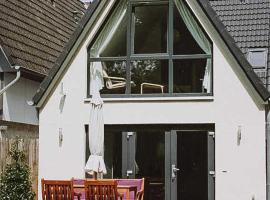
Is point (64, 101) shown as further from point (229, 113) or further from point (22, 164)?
point (229, 113)

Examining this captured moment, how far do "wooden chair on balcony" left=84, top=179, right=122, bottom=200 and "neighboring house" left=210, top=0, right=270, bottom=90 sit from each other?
4.67 meters

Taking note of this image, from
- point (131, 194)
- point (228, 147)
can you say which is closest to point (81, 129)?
point (131, 194)

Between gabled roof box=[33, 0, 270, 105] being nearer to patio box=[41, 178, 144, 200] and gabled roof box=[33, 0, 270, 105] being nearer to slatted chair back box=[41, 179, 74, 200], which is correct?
patio box=[41, 178, 144, 200]

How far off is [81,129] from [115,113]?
96cm

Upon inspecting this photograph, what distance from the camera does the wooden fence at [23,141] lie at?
43.8 ft

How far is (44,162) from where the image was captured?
563 inches

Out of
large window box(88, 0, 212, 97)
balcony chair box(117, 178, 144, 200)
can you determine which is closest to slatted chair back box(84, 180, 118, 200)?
balcony chair box(117, 178, 144, 200)

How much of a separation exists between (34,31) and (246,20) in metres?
7.83

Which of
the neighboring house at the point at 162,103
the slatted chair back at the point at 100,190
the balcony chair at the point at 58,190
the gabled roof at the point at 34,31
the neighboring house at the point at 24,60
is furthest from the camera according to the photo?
the gabled roof at the point at 34,31

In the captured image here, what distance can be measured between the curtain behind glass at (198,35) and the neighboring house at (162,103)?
1.0 inches

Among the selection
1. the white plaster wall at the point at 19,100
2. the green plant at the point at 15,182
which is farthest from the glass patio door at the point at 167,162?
the white plaster wall at the point at 19,100

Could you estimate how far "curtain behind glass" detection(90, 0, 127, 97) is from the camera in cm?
1410

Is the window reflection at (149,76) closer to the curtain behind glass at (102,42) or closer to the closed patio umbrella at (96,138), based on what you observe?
the curtain behind glass at (102,42)

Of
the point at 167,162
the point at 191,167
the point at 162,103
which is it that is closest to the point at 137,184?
the point at 167,162
